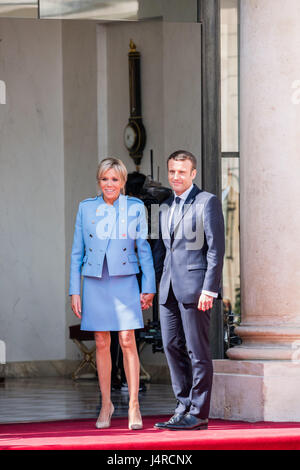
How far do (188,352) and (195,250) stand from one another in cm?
62

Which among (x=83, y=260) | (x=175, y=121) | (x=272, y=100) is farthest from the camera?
(x=175, y=121)

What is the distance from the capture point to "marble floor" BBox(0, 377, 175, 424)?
7.93 metres

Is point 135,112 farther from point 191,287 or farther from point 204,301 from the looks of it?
point 204,301

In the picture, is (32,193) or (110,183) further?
(32,193)

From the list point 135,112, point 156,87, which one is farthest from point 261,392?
point 135,112

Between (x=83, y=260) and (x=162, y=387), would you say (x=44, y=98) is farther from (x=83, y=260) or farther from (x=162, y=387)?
(x=83, y=260)

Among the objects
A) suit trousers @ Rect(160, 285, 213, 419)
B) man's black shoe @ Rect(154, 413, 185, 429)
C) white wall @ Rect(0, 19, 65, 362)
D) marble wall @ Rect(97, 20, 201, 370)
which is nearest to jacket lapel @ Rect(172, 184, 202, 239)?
suit trousers @ Rect(160, 285, 213, 419)

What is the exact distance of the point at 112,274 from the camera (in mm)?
6902

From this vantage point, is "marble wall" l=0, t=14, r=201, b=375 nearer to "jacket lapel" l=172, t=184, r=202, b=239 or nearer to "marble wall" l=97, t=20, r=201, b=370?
"marble wall" l=97, t=20, r=201, b=370

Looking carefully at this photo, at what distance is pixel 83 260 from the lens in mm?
7055

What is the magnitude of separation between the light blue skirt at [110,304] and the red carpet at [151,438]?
0.64 metres

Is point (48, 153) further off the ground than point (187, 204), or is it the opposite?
point (48, 153)
